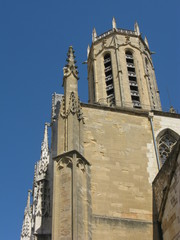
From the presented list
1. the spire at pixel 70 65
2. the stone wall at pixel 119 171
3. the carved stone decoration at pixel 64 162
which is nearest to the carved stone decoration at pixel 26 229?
the stone wall at pixel 119 171

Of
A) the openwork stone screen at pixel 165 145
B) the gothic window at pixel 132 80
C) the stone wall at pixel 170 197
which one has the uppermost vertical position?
the gothic window at pixel 132 80

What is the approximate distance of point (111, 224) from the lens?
11539 millimetres

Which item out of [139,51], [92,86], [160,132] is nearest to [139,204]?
[160,132]

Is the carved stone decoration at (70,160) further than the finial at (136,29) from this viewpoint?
No

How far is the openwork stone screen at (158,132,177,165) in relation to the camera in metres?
14.5

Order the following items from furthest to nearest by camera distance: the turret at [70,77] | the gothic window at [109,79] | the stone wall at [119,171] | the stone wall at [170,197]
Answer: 1. the gothic window at [109,79]
2. the turret at [70,77]
3. the stone wall at [119,171]
4. the stone wall at [170,197]

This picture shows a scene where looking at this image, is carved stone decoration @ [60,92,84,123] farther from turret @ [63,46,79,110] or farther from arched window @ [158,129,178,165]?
arched window @ [158,129,178,165]

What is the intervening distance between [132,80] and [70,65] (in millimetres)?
Answer: 11127

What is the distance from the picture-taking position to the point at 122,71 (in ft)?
82.0

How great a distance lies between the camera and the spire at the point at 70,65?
1456cm

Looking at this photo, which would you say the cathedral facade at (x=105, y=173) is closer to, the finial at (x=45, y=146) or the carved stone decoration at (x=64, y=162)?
the carved stone decoration at (x=64, y=162)

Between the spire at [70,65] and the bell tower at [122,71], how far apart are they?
7.55 m

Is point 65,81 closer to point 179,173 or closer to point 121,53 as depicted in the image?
point 179,173

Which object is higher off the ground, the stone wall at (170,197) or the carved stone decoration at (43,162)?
the carved stone decoration at (43,162)
